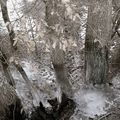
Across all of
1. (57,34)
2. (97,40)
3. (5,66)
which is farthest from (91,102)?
(57,34)

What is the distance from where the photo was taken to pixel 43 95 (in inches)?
187

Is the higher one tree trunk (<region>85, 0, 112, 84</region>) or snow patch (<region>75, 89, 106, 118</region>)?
tree trunk (<region>85, 0, 112, 84</region>)

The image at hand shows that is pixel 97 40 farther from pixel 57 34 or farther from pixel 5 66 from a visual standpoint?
pixel 5 66

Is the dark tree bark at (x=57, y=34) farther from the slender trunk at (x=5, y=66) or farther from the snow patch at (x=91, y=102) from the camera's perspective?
the slender trunk at (x=5, y=66)

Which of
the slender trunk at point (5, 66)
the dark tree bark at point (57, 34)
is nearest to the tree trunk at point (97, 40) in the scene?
the dark tree bark at point (57, 34)

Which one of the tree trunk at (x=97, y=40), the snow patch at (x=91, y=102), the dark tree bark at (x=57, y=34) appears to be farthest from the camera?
the snow patch at (x=91, y=102)

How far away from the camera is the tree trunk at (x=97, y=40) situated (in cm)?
370

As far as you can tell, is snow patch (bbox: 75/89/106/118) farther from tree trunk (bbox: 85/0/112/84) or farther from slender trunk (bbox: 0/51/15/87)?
slender trunk (bbox: 0/51/15/87)

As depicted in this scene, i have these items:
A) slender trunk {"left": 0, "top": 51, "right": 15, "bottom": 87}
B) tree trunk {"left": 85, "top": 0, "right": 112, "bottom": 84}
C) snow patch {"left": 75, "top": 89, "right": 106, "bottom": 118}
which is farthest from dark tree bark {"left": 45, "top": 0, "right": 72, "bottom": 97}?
slender trunk {"left": 0, "top": 51, "right": 15, "bottom": 87}

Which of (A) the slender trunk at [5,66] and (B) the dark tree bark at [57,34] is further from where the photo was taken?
(A) the slender trunk at [5,66]

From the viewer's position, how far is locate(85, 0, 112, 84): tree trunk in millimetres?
3701

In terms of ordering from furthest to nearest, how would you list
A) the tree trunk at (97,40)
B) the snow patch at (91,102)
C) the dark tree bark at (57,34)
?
the snow patch at (91,102)
the tree trunk at (97,40)
the dark tree bark at (57,34)

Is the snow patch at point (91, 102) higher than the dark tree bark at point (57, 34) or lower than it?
lower

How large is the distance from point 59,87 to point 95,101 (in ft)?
3.07
